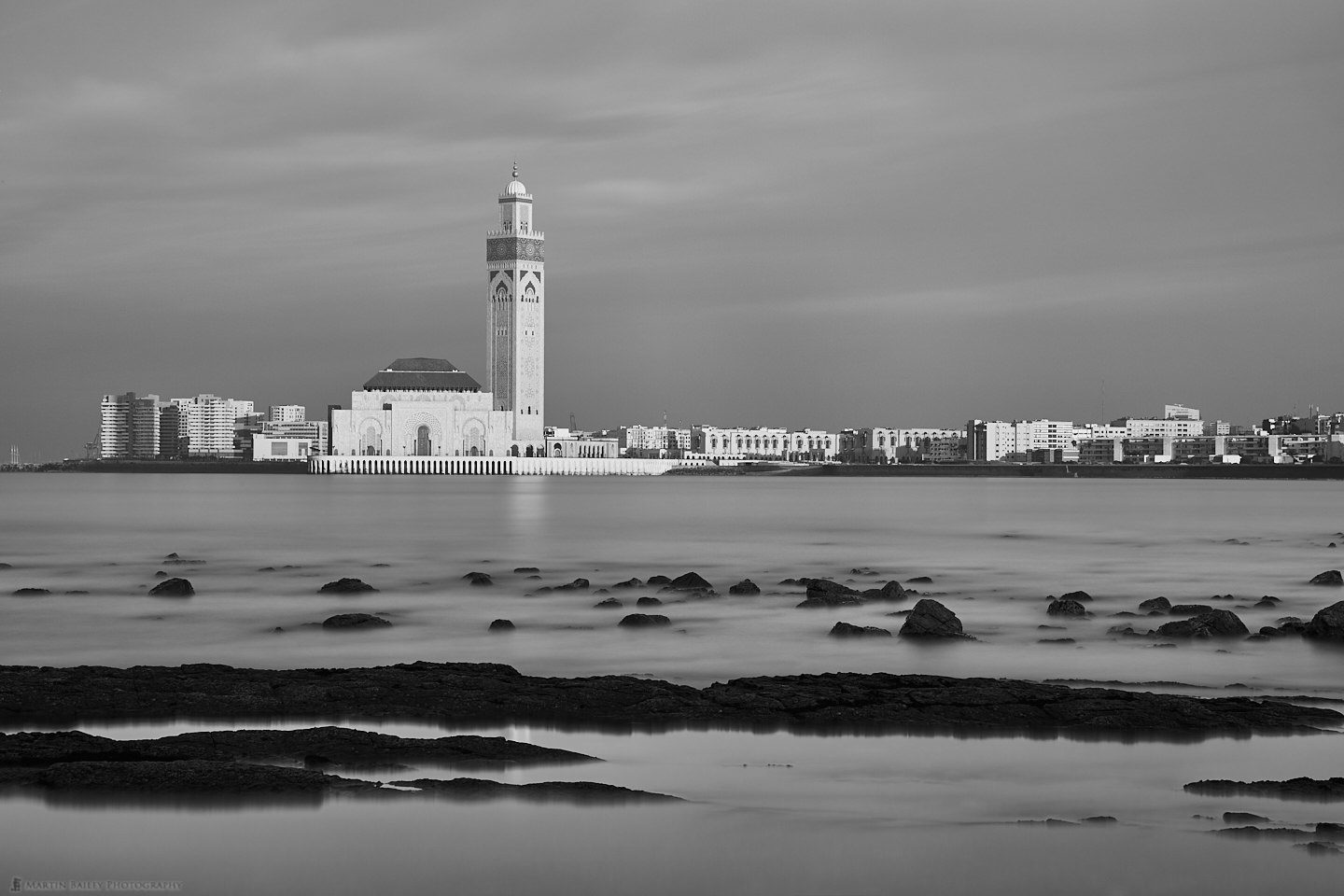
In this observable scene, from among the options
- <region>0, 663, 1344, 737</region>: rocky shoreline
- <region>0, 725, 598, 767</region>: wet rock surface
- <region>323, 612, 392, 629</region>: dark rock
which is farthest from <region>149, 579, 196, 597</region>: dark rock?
<region>0, 725, 598, 767</region>: wet rock surface

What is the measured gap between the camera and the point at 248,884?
19.3 ft

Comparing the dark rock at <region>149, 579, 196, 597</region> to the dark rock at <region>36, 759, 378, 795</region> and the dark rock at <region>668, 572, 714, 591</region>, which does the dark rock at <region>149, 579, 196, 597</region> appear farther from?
the dark rock at <region>36, 759, 378, 795</region>

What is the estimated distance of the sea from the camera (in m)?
6.13

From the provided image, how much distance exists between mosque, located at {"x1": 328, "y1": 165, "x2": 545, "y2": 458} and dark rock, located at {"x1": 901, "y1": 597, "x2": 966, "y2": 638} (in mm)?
106357

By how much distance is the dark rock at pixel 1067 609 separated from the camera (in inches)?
643

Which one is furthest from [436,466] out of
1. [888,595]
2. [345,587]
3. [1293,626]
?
[1293,626]

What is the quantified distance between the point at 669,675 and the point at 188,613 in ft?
23.9

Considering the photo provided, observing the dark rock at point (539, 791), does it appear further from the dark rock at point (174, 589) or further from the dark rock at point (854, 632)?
the dark rock at point (174, 589)

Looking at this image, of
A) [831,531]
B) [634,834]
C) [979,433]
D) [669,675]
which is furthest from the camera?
[979,433]

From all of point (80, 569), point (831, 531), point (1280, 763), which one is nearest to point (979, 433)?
point (831, 531)

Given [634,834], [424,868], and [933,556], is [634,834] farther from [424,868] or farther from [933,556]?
[933,556]

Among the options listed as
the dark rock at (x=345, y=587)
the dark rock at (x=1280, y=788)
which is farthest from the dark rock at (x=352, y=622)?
the dark rock at (x=1280, y=788)

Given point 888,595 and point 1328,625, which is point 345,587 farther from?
point 1328,625

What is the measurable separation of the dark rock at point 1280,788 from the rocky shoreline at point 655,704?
128 cm
